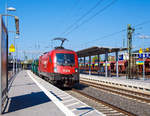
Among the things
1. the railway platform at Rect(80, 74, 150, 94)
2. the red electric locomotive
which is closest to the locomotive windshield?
the red electric locomotive

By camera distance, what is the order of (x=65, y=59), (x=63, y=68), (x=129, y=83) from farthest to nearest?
(x=129, y=83)
(x=65, y=59)
(x=63, y=68)

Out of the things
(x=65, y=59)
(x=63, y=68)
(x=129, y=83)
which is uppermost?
(x=65, y=59)

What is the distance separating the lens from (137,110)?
9.13m

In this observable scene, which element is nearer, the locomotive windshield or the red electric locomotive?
the red electric locomotive

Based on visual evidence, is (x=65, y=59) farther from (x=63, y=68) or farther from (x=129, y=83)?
(x=129, y=83)

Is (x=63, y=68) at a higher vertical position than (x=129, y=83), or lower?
higher

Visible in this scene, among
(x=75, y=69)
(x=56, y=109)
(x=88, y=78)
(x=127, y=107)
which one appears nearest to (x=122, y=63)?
(x=88, y=78)

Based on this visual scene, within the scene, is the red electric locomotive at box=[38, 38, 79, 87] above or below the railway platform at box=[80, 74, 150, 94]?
above

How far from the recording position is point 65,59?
16062mm

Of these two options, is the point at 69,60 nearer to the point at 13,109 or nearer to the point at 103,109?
the point at 103,109

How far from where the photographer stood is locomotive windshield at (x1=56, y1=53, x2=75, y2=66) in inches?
624

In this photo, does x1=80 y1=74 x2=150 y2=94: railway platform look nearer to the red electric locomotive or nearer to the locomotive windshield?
the red electric locomotive

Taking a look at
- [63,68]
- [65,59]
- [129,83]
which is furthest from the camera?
[129,83]

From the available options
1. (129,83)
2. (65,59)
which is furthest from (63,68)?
(129,83)
